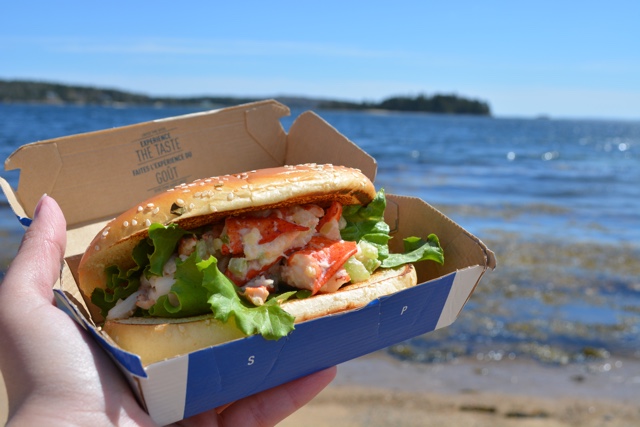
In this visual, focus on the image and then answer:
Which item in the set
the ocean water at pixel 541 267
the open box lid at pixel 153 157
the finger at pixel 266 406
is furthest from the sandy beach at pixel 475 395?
the open box lid at pixel 153 157

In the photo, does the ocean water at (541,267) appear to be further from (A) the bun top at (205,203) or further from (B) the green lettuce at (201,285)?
(A) the bun top at (205,203)

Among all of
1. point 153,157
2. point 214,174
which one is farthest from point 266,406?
point 153,157

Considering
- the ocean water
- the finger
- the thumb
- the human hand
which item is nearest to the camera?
the human hand

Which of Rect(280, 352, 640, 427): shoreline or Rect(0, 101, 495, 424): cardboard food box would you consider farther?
Rect(280, 352, 640, 427): shoreline

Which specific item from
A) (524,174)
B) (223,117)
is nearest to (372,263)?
(223,117)

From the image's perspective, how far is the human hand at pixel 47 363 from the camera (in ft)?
6.89

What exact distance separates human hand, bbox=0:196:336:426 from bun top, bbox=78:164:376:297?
0.27 m

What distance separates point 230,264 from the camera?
281 cm

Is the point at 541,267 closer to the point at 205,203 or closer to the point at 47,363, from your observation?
the point at 205,203

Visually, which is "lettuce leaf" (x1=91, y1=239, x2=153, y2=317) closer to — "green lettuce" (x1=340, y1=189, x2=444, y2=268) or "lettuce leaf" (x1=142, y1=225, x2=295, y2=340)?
"lettuce leaf" (x1=142, y1=225, x2=295, y2=340)

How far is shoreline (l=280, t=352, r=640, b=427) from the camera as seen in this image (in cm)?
570

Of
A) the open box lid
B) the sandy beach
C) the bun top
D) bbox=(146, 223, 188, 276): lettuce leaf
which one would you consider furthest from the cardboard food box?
the sandy beach

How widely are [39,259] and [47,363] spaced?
2.07 feet

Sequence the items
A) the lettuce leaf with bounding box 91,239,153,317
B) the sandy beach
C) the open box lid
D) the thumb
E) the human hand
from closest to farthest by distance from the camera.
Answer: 1. the human hand
2. the thumb
3. the lettuce leaf with bounding box 91,239,153,317
4. the open box lid
5. the sandy beach
